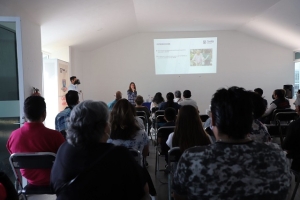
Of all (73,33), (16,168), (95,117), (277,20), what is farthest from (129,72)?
(95,117)

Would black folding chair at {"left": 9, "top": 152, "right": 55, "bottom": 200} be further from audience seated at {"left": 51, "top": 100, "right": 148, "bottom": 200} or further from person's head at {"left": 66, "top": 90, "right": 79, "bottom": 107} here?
person's head at {"left": 66, "top": 90, "right": 79, "bottom": 107}

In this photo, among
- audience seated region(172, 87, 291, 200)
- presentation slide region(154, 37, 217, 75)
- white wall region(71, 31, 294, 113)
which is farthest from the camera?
white wall region(71, 31, 294, 113)

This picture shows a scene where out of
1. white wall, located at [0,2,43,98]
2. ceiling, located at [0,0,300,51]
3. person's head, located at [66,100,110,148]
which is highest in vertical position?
ceiling, located at [0,0,300,51]

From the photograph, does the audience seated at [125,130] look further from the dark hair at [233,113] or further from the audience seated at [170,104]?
the audience seated at [170,104]

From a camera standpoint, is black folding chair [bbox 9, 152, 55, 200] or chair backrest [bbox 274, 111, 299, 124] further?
chair backrest [bbox 274, 111, 299, 124]

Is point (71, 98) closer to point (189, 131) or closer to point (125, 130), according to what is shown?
point (125, 130)

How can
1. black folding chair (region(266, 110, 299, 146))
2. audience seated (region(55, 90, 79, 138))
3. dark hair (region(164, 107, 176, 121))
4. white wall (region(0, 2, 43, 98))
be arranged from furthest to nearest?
white wall (region(0, 2, 43, 98))
black folding chair (region(266, 110, 299, 146))
dark hair (region(164, 107, 176, 121))
audience seated (region(55, 90, 79, 138))

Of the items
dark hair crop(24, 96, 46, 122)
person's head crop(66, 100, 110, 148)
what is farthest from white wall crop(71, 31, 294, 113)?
person's head crop(66, 100, 110, 148)

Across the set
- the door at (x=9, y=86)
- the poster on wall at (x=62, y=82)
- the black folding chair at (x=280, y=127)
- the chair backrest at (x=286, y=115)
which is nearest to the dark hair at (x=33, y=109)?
the door at (x=9, y=86)

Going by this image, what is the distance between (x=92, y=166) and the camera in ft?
3.89

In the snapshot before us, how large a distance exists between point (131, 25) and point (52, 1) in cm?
419

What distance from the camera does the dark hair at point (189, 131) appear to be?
2451 millimetres

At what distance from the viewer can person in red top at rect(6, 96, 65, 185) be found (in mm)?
2256

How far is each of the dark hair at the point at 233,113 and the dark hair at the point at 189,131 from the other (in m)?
1.32
